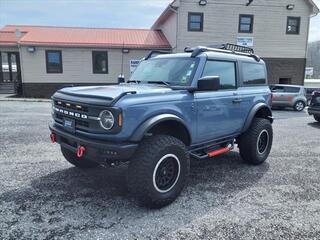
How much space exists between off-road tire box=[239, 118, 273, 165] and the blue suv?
0.06 ft

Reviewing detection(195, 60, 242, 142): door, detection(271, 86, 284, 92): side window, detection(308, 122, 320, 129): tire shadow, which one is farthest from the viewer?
detection(271, 86, 284, 92): side window

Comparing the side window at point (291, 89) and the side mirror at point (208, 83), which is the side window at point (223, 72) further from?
the side window at point (291, 89)

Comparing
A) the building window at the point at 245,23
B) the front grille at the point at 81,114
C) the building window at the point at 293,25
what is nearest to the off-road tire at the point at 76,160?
the front grille at the point at 81,114

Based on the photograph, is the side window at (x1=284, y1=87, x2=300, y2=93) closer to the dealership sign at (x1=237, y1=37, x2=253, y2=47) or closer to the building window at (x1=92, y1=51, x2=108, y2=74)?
the dealership sign at (x1=237, y1=37, x2=253, y2=47)

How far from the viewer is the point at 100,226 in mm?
3516

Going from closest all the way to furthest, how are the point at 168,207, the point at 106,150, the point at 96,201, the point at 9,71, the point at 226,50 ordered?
the point at 106,150 < the point at 168,207 < the point at 96,201 < the point at 226,50 < the point at 9,71

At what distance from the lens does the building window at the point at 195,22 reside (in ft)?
64.3

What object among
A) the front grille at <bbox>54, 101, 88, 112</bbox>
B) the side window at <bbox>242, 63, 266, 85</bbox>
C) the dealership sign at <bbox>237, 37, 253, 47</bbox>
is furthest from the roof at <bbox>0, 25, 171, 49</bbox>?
the front grille at <bbox>54, 101, 88, 112</bbox>

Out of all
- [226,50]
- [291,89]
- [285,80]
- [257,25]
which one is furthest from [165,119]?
[285,80]

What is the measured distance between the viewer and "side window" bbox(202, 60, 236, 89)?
16.1 feet

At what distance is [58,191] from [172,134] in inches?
75.1

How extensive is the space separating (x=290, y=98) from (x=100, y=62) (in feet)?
40.1

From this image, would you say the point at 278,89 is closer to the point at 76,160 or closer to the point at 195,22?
the point at 195,22

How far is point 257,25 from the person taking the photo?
67.7ft
